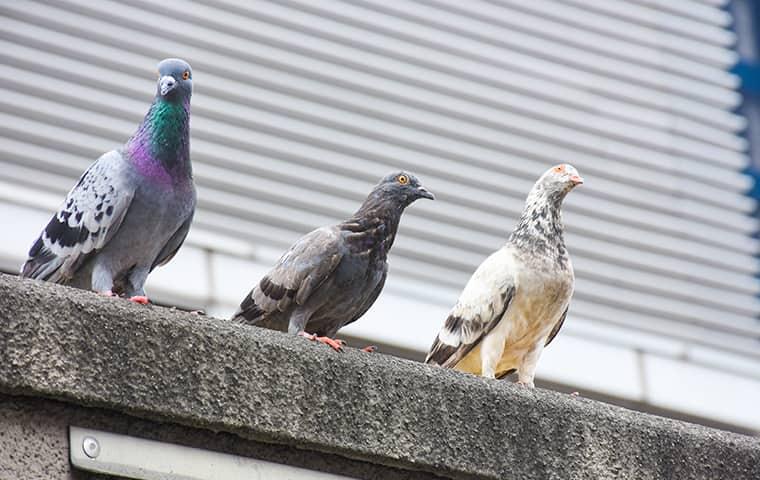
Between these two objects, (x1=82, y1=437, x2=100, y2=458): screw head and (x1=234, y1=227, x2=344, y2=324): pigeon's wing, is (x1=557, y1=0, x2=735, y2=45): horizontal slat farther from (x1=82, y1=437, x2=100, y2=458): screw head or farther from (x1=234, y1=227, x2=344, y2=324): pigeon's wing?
(x1=82, y1=437, x2=100, y2=458): screw head

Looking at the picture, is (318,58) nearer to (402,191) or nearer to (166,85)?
(402,191)

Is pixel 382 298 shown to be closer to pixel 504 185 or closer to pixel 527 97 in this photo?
pixel 504 185

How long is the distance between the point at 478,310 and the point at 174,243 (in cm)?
147

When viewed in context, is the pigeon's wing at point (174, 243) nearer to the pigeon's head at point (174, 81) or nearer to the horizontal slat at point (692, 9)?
the pigeon's head at point (174, 81)

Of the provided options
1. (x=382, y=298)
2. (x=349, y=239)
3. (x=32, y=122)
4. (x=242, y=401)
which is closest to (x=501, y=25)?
(x=382, y=298)

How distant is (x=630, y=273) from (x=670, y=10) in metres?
2.65

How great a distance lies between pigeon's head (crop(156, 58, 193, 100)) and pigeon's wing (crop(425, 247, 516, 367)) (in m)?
1.68

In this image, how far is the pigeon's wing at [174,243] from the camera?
6336mm

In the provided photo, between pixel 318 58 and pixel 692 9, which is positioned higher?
pixel 692 9

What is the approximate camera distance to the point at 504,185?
531 inches

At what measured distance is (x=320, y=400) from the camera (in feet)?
15.5

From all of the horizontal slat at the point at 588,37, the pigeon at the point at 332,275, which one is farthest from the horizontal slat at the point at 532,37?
the pigeon at the point at 332,275

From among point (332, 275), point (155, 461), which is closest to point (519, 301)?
point (332, 275)

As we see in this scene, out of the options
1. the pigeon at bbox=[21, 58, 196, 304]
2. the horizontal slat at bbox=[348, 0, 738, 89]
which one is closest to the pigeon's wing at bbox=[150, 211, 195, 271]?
the pigeon at bbox=[21, 58, 196, 304]
